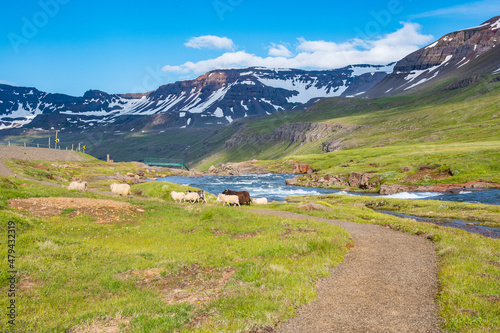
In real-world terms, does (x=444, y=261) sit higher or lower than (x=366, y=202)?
higher

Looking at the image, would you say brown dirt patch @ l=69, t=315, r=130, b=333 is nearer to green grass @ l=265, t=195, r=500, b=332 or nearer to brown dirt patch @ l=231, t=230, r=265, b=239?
green grass @ l=265, t=195, r=500, b=332

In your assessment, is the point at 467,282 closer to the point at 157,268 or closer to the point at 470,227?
the point at 157,268

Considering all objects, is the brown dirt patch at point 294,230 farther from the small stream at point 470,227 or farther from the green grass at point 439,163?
the green grass at point 439,163

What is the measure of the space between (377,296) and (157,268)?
9.39 meters

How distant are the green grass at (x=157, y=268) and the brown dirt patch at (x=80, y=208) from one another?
95cm

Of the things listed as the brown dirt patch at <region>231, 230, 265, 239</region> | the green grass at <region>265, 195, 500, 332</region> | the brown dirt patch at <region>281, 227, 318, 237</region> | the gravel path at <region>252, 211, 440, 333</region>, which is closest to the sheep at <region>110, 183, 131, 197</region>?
the brown dirt patch at <region>231, 230, 265, 239</region>

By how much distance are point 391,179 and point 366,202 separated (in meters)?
33.8

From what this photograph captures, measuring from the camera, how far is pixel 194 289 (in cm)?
1227

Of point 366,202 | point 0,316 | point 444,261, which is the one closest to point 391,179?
point 366,202

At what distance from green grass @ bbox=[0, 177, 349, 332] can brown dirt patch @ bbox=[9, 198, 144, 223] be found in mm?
945

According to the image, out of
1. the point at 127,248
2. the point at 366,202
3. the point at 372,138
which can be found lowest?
the point at 366,202

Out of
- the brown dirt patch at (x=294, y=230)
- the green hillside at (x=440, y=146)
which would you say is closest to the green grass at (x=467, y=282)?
the brown dirt patch at (x=294, y=230)

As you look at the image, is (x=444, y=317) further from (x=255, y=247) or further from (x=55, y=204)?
(x=55, y=204)

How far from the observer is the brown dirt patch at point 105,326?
29.8 feet
